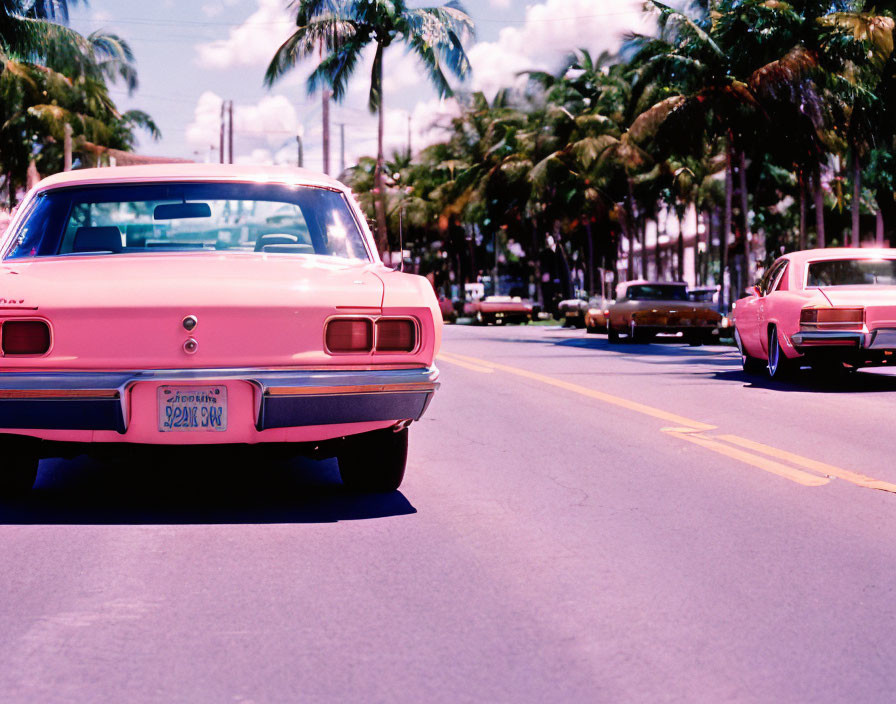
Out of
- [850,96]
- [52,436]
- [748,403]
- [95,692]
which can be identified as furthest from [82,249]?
[850,96]

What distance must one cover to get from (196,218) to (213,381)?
1.75 metres

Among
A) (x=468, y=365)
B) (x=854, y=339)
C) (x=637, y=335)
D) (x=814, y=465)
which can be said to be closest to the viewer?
(x=814, y=465)

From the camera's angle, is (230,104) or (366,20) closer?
(366,20)

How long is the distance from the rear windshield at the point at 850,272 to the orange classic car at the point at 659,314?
12386mm

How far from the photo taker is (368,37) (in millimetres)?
42250

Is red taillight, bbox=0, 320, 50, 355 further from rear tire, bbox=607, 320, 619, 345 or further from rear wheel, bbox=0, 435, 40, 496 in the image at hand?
rear tire, bbox=607, 320, 619, 345

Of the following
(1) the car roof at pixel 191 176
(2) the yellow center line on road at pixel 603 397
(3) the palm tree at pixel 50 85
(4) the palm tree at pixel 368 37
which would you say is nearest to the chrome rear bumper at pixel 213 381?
(1) the car roof at pixel 191 176

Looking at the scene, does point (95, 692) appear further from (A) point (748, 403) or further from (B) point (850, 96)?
(B) point (850, 96)

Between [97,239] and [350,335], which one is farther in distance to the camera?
[97,239]

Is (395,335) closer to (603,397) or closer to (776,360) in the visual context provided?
(603,397)

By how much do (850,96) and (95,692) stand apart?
31.7 m

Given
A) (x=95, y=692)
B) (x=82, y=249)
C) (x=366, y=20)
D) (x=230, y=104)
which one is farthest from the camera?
(x=230, y=104)

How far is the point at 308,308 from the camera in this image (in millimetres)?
5691

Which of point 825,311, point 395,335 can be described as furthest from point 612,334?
point 395,335
